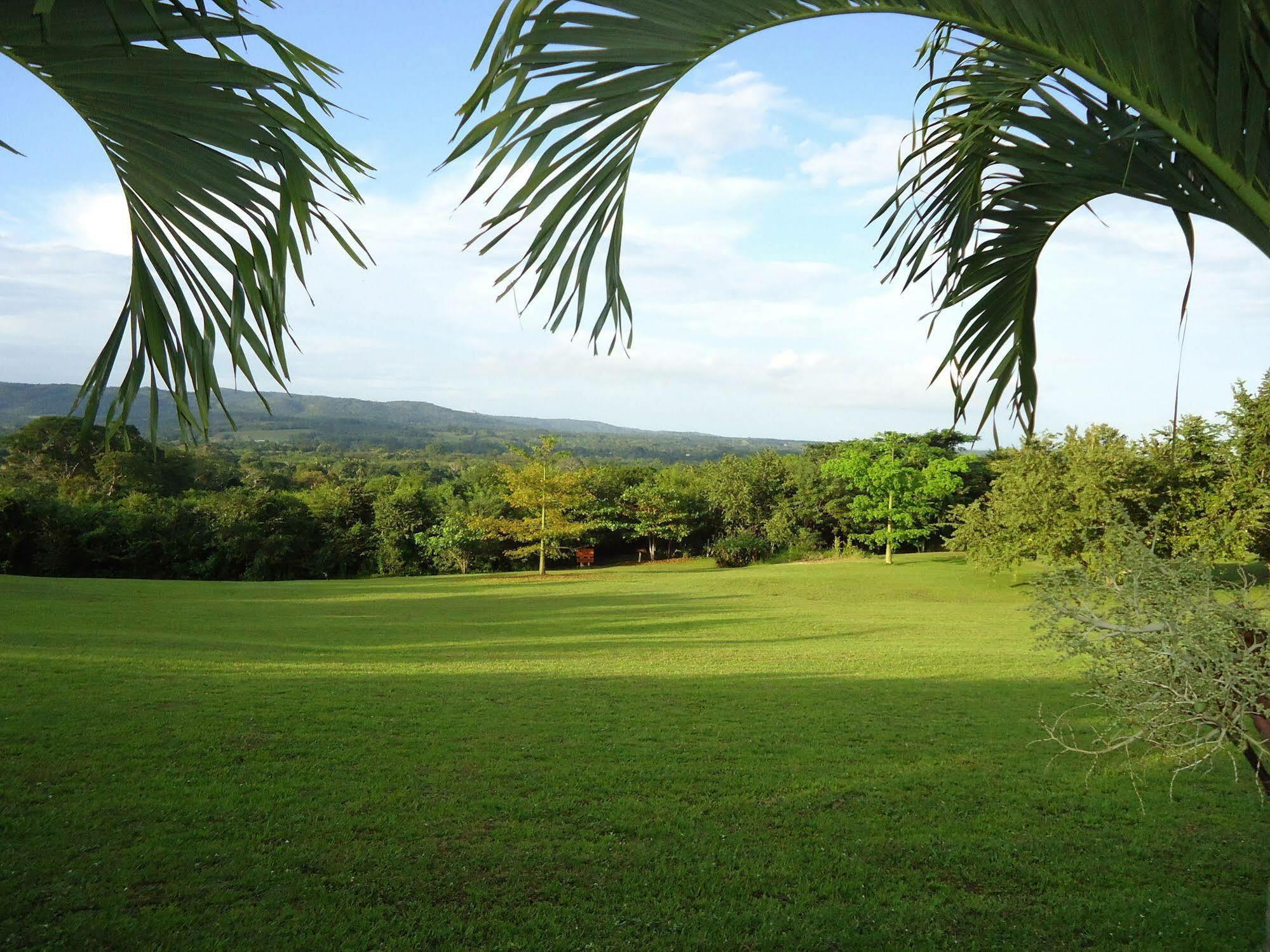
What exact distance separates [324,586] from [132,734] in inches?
745

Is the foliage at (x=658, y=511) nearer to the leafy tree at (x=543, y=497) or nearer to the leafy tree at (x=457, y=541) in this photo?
the leafy tree at (x=543, y=497)

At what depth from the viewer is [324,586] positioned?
79.3 ft

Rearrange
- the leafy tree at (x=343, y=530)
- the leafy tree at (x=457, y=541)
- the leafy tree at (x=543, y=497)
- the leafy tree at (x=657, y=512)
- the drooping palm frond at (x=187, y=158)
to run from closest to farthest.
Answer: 1. the drooping palm frond at (x=187, y=158)
2. the leafy tree at (x=543, y=497)
3. the leafy tree at (x=457, y=541)
4. the leafy tree at (x=343, y=530)
5. the leafy tree at (x=657, y=512)

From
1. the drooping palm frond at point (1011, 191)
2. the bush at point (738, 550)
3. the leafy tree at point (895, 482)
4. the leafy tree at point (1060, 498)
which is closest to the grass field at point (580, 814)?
the drooping palm frond at point (1011, 191)

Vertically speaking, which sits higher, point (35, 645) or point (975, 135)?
point (975, 135)

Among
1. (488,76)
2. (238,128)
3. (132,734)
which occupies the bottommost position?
(132,734)

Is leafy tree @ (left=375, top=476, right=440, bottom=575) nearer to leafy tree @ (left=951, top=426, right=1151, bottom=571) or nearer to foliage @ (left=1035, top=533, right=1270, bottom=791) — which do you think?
leafy tree @ (left=951, top=426, right=1151, bottom=571)

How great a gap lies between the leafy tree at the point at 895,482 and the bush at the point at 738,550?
4976 millimetres

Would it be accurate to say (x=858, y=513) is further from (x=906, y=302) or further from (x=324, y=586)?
(x=906, y=302)

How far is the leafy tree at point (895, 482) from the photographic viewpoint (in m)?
28.3

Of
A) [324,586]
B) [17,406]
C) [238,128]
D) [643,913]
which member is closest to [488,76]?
[238,128]

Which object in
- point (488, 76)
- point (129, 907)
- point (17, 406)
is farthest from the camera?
point (17, 406)

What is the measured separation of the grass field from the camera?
357 centimetres

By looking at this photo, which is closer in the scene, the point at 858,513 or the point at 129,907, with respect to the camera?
the point at 129,907
